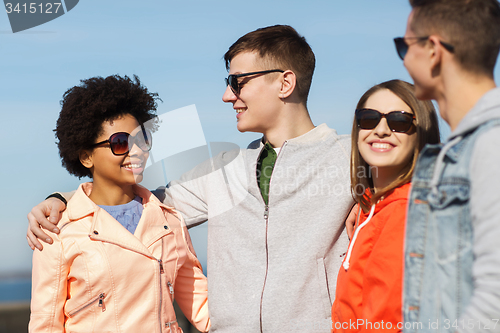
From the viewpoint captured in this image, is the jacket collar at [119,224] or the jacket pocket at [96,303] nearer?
the jacket pocket at [96,303]

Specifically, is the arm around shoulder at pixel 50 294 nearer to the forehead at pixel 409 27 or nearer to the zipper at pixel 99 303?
the zipper at pixel 99 303

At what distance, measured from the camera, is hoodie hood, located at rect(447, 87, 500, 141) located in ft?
5.10

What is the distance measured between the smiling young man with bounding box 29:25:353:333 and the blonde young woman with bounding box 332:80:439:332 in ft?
0.96


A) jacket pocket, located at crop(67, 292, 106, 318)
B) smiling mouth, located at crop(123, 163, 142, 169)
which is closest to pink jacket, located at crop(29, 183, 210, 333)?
jacket pocket, located at crop(67, 292, 106, 318)

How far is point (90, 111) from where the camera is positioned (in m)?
3.31

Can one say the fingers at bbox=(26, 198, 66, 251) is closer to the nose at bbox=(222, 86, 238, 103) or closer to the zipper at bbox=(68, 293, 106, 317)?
the zipper at bbox=(68, 293, 106, 317)

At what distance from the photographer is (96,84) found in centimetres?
348

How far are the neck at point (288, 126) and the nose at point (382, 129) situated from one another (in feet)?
3.00

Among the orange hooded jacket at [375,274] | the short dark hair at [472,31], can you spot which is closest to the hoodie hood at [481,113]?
the short dark hair at [472,31]

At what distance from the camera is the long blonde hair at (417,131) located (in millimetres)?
2557

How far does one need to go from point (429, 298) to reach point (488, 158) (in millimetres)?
610

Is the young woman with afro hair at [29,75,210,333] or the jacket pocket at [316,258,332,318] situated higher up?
the young woman with afro hair at [29,75,210,333]

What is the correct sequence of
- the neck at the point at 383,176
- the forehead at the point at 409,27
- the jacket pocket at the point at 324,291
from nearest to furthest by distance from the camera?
the forehead at the point at 409,27 → the neck at the point at 383,176 → the jacket pocket at the point at 324,291

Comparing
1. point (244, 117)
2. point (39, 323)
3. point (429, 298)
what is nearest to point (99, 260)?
point (39, 323)
